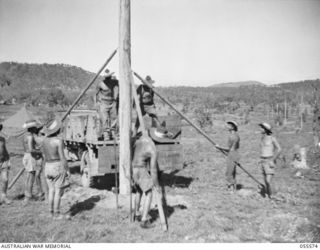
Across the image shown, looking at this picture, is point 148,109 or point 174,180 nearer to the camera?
point 148,109

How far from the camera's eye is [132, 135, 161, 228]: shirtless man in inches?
215

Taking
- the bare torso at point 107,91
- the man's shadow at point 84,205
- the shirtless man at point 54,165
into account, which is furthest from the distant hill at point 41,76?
the shirtless man at point 54,165

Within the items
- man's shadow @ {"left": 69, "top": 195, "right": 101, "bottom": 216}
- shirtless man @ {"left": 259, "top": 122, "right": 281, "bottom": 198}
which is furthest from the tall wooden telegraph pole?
shirtless man @ {"left": 259, "top": 122, "right": 281, "bottom": 198}

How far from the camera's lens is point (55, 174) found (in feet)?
19.7

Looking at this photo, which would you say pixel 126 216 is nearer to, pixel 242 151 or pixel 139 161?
pixel 139 161

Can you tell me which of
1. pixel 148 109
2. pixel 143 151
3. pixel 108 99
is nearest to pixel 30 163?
pixel 108 99

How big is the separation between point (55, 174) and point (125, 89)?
7.79ft

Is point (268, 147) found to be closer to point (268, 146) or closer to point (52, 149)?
point (268, 146)

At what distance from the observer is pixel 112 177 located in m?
9.09

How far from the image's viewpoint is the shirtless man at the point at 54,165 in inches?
236

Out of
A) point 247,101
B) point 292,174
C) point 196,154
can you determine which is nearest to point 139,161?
point 292,174

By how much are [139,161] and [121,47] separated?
2874 millimetres

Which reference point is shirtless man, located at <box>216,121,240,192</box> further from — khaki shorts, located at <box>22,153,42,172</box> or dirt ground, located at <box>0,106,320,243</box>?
khaki shorts, located at <box>22,153,42,172</box>

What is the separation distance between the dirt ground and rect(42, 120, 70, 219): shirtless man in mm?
401
